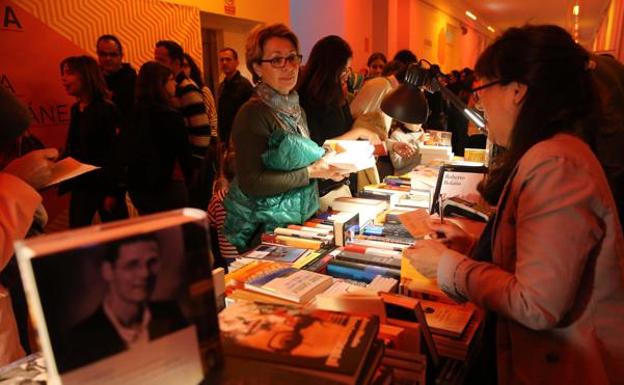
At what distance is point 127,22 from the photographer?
13.4 feet

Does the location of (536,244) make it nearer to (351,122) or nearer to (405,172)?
(351,122)

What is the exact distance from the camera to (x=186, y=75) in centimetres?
396

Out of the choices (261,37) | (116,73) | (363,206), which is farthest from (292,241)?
(116,73)

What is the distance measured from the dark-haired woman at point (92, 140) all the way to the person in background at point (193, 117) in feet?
1.85

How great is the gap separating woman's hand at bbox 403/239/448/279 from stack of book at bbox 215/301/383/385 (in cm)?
44

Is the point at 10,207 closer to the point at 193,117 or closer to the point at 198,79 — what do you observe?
the point at 193,117

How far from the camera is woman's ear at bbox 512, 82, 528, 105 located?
0.99 m

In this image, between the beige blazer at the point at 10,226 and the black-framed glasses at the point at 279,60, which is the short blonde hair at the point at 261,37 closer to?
the black-framed glasses at the point at 279,60

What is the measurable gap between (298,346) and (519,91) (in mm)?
726

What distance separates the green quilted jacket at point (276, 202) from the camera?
1.90 meters

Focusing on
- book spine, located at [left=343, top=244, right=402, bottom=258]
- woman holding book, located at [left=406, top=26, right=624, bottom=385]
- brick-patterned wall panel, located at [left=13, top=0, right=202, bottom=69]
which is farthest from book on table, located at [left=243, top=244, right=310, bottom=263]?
brick-patterned wall panel, located at [left=13, top=0, right=202, bottom=69]

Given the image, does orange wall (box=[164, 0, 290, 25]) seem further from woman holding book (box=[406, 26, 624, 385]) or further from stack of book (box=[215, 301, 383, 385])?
stack of book (box=[215, 301, 383, 385])

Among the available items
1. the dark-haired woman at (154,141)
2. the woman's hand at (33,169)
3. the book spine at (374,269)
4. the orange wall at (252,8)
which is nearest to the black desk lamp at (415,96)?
the book spine at (374,269)

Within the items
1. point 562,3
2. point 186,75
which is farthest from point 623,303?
point 562,3
